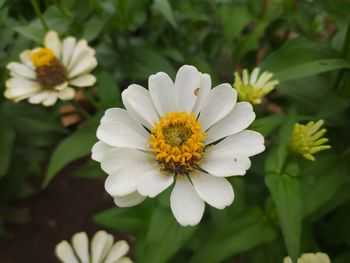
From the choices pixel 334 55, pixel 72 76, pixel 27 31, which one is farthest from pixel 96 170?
pixel 334 55

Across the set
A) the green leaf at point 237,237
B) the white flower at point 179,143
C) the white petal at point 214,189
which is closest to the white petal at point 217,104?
the white flower at point 179,143

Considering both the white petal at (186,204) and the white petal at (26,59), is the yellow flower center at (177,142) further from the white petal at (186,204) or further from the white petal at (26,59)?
the white petal at (26,59)

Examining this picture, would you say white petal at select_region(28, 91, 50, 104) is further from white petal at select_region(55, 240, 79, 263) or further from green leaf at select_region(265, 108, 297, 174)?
green leaf at select_region(265, 108, 297, 174)

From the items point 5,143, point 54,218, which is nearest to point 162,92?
point 5,143

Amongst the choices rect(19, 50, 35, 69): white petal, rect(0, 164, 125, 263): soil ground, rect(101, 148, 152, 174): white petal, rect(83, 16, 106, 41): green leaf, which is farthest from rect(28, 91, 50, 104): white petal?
rect(0, 164, 125, 263): soil ground

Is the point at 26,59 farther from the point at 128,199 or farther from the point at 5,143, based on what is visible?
the point at 128,199
